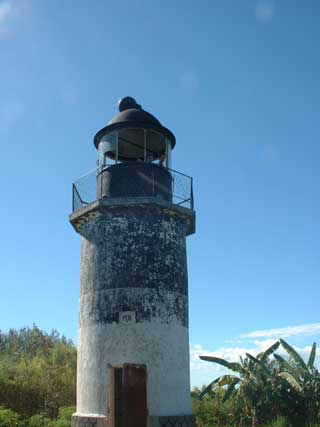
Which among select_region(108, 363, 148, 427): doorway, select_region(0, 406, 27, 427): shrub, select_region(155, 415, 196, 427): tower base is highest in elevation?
select_region(108, 363, 148, 427): doorway

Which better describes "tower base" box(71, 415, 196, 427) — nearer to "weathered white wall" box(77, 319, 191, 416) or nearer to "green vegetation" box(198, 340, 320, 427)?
"weathered white wall" box(77, 319, 191, 416)

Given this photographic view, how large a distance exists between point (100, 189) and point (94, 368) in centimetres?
486

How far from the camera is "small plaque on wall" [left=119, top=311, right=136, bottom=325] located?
1195cm

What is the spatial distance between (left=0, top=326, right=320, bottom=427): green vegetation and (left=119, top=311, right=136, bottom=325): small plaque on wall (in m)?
5.04

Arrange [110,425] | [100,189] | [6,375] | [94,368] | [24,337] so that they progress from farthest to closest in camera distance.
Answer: [24,337], [6,375], [100,189], [94,368], [110,425]

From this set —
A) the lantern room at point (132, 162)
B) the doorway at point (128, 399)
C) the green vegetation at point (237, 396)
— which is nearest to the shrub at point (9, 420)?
the green vegetation at point (237, 396)

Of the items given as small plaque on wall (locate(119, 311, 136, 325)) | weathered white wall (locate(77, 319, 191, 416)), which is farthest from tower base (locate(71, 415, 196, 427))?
small plaque on wall (locate(119, 311, 136, 325))

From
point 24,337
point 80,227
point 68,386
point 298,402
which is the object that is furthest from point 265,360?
point 24,337

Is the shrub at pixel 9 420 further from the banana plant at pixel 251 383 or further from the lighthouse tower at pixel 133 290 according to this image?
the banana plant at pixel 251 383

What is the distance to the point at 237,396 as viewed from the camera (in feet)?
58.4

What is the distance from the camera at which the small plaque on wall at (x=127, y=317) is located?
39.2 feet

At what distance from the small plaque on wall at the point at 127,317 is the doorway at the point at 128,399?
1375 mm

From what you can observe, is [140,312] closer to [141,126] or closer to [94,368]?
[94,368]

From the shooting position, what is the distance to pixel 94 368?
1192cm
